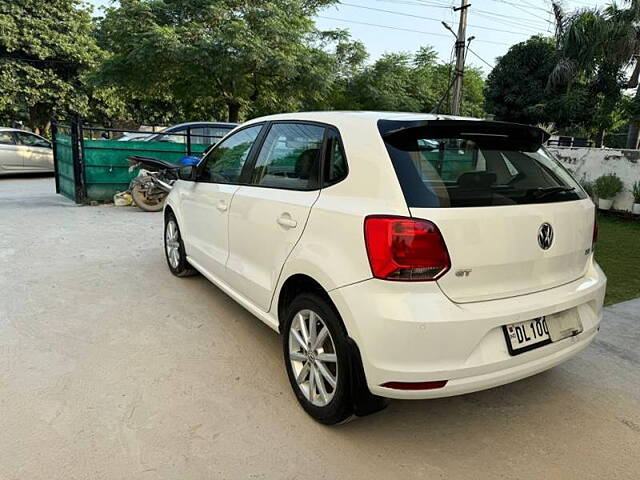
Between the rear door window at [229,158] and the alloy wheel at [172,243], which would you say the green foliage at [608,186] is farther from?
the alloy wheel at [172,243]

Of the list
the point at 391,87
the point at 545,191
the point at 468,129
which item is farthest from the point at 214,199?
the point at 391,87

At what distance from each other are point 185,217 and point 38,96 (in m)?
18.2

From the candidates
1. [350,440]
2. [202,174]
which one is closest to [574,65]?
[202,174]

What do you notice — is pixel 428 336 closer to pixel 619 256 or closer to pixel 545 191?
pixel 545 191

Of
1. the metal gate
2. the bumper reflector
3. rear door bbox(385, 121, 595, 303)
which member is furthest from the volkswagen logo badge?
the metal gate

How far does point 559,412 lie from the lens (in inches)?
96.9

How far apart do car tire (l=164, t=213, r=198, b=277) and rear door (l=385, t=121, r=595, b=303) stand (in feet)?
9.23

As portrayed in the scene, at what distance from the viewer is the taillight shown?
73.4 inches

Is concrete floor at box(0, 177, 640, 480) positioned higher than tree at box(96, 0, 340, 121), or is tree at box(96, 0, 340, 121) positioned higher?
tree at box(96, 0, 340, 121)

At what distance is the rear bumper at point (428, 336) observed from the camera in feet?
6.05

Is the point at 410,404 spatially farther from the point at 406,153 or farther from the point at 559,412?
the point at 406,153

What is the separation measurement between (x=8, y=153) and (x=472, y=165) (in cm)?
1342

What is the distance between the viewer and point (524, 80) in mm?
20656

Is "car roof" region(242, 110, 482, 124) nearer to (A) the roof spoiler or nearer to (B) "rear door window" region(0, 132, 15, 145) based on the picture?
(A) the roof spoiler
